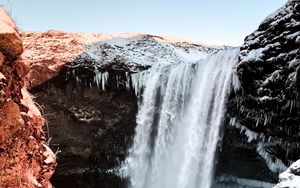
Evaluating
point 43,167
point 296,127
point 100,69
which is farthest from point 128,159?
point 43,167

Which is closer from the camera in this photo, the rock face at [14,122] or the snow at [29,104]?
the rock face at [14,122]

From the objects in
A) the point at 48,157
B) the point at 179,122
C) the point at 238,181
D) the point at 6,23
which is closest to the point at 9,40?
the point at 6,23

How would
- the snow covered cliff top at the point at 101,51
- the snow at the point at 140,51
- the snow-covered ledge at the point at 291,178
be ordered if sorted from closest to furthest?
the snow-covered ledge at the point at 291,178, the snow covered cliff top at the point at 101,51, the snow at the point at 140,51

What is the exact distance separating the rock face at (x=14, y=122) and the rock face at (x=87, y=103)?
11.5 metres

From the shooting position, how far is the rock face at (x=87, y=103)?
51.7 feet

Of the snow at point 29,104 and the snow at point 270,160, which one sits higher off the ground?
the snow at point 29,104

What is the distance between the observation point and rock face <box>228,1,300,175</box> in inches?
429

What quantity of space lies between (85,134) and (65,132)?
759mm

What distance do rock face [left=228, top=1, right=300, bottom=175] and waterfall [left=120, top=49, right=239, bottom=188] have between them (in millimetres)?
1107

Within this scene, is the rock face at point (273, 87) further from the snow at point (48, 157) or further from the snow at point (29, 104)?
the snow at point (29, 104)

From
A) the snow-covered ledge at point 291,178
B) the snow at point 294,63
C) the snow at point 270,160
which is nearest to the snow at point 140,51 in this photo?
the snow at point 270,160

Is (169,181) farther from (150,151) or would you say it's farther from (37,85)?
(37,85)

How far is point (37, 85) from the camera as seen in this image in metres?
15.7

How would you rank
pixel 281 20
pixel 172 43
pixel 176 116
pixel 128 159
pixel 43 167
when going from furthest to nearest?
pixel 172 43, pixel 128 159, pixel 176 116, pixel 281 20, pixel 43 167
